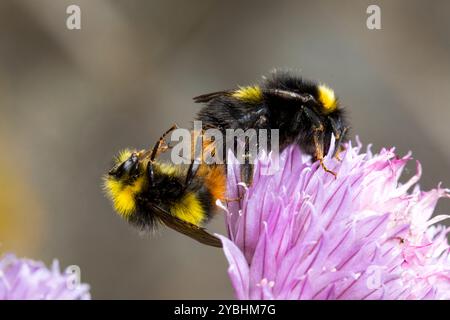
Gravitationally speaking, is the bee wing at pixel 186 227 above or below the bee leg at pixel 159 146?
below

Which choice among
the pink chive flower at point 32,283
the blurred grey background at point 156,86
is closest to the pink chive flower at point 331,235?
the pink chive flower at point 32,283

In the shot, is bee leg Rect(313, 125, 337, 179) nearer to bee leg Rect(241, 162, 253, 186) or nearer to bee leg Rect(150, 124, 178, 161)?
bee leg Rect(241, 162, 253, 186)

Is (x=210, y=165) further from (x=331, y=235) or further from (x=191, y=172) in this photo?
(x=331, y=235)

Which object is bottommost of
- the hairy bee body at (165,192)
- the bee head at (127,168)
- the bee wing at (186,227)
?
the bee wing at (186,227)

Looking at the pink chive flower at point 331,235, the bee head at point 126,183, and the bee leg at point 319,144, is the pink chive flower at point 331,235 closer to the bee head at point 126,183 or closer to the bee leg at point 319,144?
the bee leg at point 319,144

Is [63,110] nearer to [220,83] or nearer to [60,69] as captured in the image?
[60,69]

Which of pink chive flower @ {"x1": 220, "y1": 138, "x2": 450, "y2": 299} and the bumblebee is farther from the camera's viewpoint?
A: the bumblebee

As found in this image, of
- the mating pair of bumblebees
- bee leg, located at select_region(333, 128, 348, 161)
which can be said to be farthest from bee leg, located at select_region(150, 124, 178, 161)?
bee leg, located at select_region(333, 128, 348, 161)
